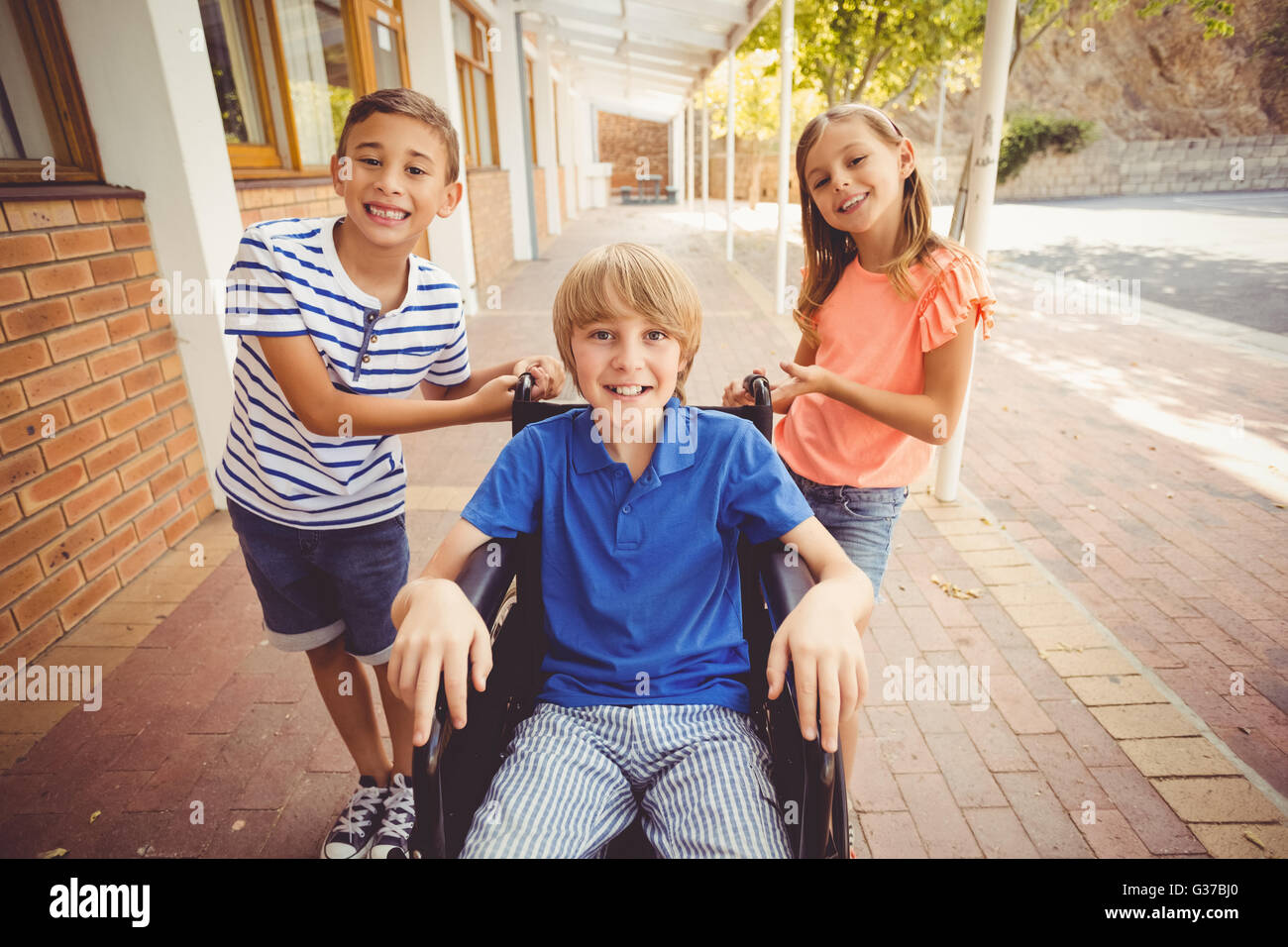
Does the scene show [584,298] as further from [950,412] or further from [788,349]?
[788,349]

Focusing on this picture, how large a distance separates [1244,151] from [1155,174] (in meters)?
3.89

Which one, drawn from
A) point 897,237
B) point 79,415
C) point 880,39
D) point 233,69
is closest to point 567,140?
point 880,39

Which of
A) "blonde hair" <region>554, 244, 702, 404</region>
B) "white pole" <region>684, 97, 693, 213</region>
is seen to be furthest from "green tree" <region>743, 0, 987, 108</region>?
"blonde hair" <region>554, 244, 702, 404</region>

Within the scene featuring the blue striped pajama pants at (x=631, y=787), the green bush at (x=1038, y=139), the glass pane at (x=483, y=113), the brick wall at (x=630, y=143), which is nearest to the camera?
the blue striped pajama pants at (x=631, y=787)

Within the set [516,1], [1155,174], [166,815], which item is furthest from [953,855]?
[1155,174]

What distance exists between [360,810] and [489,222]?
895 centimetres

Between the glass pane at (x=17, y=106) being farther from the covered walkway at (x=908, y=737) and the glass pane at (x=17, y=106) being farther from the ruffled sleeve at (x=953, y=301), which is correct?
the ruffled sleeve at (x=953, y=301)

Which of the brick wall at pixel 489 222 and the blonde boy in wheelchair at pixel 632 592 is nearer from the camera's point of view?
the blonde boy in wheelchair at pixel 632 592

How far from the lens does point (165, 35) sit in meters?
2.86

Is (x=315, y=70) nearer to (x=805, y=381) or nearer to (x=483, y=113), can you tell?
(x=805, y=381)

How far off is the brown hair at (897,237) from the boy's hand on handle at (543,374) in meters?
0.75

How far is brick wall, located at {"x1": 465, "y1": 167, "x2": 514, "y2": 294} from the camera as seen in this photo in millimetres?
8625

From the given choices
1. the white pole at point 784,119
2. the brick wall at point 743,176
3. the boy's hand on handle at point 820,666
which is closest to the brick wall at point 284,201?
the boy's hand on handle at point 820,666

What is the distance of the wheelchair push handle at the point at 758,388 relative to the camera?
5.31ft
